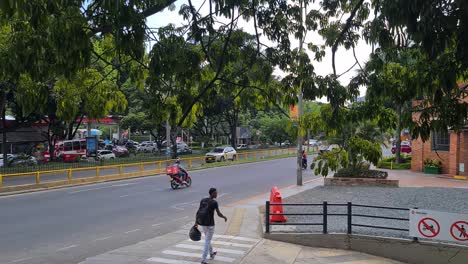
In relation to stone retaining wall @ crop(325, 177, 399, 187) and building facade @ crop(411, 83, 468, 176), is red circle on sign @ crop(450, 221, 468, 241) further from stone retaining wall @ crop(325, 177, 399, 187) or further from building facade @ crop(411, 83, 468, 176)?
building facade @ crop(411, 83, 468, 176)

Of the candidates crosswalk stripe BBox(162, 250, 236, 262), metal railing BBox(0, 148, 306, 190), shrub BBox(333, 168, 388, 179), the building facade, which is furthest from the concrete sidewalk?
the building facade

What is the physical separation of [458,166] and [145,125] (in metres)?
34.5

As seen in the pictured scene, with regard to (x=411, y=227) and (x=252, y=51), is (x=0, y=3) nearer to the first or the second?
(x=252, y=51)

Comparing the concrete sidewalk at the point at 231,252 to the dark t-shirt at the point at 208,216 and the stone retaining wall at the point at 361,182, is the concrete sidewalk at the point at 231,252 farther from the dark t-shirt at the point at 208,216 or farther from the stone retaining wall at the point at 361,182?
the stone retaining wall at the point at 361,182

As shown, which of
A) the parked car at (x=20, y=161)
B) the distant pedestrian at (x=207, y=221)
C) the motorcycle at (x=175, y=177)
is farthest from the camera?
the parked car at (x=20, y=161)

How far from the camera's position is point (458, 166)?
27562 mm

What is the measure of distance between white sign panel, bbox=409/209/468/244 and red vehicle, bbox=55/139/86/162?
38.2 meters

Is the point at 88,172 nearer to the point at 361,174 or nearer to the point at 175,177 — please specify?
the point at 175,177

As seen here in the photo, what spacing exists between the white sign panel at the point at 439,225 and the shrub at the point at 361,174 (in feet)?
45.6

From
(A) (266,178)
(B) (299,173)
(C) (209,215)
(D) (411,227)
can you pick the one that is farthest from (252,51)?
(A) (266,178)

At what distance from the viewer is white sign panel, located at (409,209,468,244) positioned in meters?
9.48

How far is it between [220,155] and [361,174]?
848 inches

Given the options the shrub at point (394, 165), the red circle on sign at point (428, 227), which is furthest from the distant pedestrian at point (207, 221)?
the shrub at point (394, 165)

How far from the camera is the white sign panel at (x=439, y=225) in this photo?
9.48 metres
